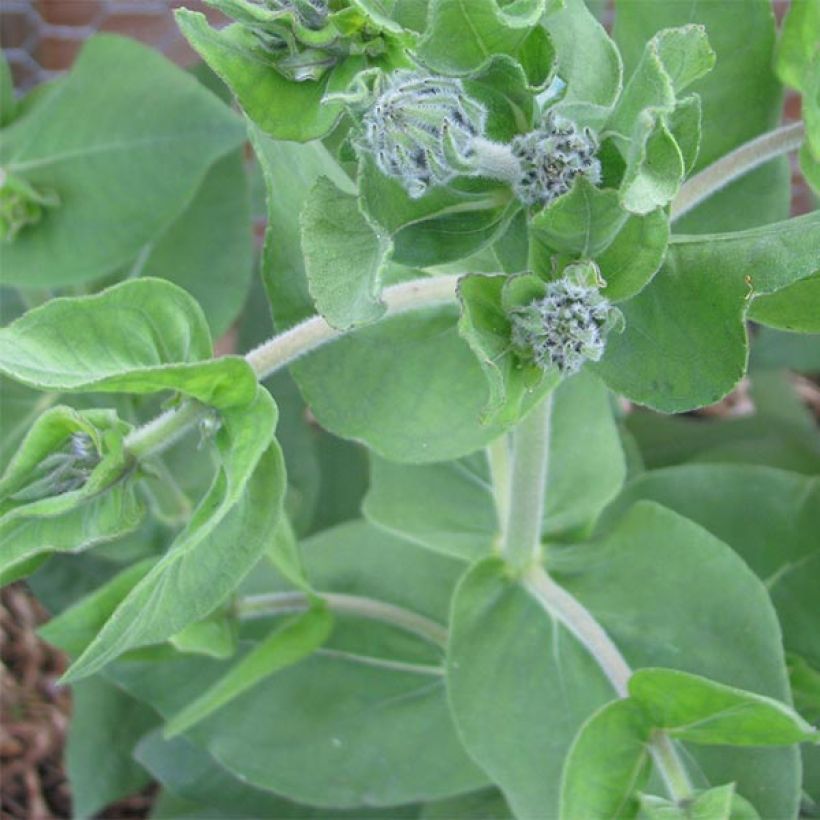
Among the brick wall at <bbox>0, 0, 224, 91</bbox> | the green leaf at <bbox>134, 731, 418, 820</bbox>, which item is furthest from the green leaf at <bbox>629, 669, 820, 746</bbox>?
the brick wall at <bbox>0, 0, 224, 91</bbox>

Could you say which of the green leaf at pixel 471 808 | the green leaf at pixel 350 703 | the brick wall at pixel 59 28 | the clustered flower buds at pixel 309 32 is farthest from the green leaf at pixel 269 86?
the brick wall at pixel 59 28

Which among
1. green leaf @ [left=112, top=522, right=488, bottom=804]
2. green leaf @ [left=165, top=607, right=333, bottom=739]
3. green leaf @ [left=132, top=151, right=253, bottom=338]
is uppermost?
green leaf @ [left=132, top=151, right=253, bottom=338]

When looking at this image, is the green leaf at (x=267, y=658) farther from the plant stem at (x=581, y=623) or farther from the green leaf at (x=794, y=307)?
the green leaf at (x=794, y=307)

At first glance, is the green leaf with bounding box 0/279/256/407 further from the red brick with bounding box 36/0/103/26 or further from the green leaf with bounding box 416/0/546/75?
the red brick with bounding box 36/0/103/26

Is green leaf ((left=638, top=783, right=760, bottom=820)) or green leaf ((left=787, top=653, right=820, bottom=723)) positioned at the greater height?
green leaf ((left=638, top=783, right=760, bottom=820))

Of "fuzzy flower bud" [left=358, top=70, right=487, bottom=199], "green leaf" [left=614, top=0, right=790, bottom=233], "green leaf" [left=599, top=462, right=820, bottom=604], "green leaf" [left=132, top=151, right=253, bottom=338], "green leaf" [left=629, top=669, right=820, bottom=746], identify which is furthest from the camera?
"green leaf" [left=132, top=151, right=253, bottom=338]

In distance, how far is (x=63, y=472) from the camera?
1.42 feet

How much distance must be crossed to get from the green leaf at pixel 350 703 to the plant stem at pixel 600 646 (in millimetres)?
119

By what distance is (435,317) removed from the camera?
1.77 ft

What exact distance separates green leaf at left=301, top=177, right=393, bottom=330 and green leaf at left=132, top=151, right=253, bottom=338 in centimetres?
38

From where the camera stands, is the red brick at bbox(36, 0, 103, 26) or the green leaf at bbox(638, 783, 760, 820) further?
the red brick at bbox(36, 0, 103, 26)

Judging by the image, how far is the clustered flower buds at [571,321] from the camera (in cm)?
39

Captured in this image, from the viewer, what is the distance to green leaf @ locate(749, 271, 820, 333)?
1.47 feet

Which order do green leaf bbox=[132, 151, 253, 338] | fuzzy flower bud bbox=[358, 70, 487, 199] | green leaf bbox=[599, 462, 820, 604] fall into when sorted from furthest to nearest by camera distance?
green leaf bbox=[132, 151, 253, 338], green leaf bbox=[599, 462, 820, 604], fuzzy flower bud bbox=[358, 70, 487, 199]
